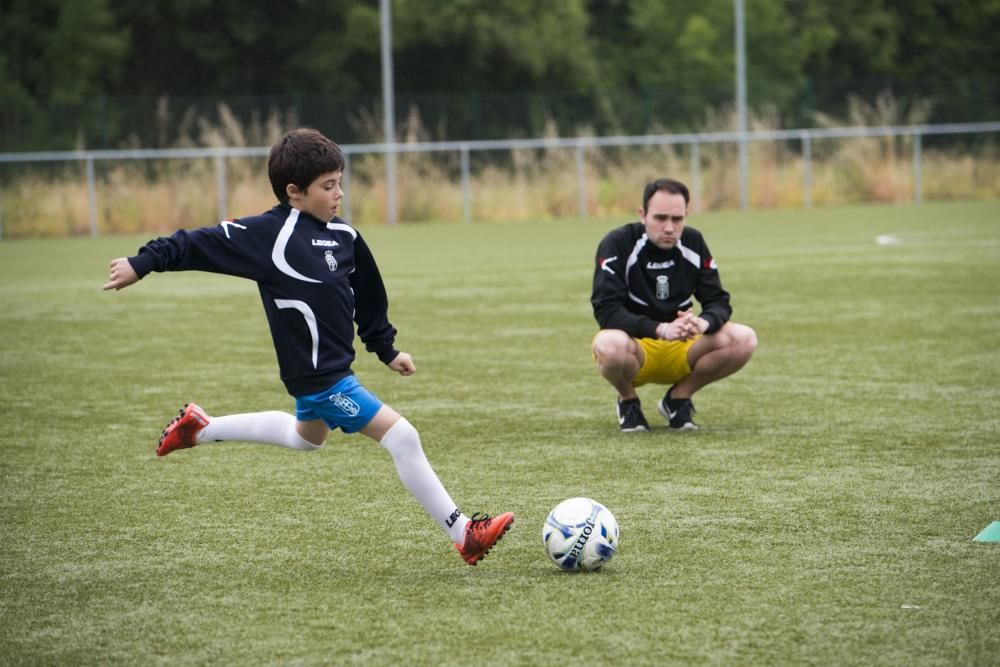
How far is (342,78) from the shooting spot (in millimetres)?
39281

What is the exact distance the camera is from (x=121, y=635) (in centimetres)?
409

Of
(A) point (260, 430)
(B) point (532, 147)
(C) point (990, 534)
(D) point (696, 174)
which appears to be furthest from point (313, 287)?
(D) point (696, 174)

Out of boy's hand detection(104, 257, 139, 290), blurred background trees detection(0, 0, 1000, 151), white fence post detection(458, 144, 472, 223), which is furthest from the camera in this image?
blurred background trees detection(0, 0, 1000, 151)

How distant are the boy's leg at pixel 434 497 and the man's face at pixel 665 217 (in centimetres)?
269

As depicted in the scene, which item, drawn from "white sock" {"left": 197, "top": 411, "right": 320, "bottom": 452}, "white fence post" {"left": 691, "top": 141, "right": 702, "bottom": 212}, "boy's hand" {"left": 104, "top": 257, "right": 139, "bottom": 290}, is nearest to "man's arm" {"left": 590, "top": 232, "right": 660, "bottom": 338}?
"white sock" {"left": 197, "top": 411, "right": 320, "bottom": 452}

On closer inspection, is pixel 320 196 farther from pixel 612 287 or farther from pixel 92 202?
pixel 92 202

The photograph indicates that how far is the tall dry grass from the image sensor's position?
91.5ft

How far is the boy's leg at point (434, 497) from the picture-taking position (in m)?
4.70

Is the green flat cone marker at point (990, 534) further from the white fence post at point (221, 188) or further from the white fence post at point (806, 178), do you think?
the white fence post at point (806, 178)

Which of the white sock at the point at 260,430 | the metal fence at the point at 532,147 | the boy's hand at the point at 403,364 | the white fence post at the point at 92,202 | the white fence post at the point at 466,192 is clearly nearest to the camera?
the boy's hand at the point at 403,364

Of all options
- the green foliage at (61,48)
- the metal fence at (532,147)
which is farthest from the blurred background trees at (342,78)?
the metal fence at (532,147)

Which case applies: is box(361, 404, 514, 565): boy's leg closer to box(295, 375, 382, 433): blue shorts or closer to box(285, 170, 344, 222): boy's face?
box(295, 375, 382, 433): blue shorts

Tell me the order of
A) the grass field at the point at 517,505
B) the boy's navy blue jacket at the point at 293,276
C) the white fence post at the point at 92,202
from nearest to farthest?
the grass field at the point at 517,505
the boy's navy blue jacket at the point at 293,276
the white fence post at the point at 92,202

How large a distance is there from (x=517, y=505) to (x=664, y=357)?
76.6 inches
